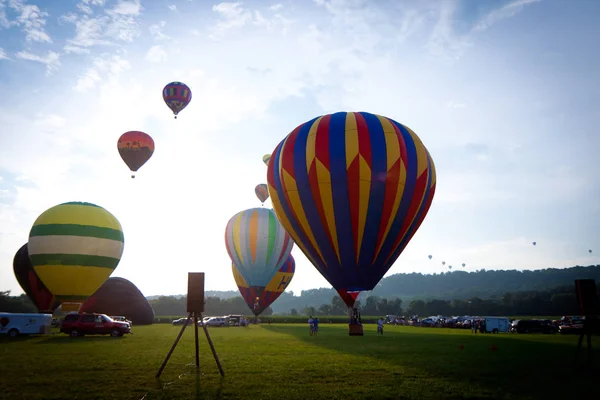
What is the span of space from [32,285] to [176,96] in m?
22.4

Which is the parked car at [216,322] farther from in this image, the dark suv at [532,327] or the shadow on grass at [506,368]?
the shadow on grass at [506,368]

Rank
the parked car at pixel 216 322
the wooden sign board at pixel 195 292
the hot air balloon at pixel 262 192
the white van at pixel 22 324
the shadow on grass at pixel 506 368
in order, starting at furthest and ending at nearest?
the hot air balloon at pixel 262 192 < the parked car at pixel 216 322 < the white van at pixel 22 324 < the wooden sign board at pixel 195 292 < the shadow on grass at pixel 506 368

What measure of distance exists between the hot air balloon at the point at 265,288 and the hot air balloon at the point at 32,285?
813 inches

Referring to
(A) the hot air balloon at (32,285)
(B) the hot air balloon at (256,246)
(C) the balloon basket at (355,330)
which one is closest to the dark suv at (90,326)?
(A) the hot air balloon at (32,285)

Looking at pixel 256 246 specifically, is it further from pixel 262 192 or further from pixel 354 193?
pixel 354 193

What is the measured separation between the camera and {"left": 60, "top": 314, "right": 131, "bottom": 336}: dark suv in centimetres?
3086

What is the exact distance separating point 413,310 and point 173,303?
71.9 metres

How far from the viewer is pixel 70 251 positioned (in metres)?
35.4

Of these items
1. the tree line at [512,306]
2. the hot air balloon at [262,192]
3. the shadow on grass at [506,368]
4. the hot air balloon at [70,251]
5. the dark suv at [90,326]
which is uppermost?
the hot air balloon at [262,192]

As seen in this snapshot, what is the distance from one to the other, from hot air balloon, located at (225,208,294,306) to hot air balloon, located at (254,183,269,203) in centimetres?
1165

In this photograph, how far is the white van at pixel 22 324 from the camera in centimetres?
3028

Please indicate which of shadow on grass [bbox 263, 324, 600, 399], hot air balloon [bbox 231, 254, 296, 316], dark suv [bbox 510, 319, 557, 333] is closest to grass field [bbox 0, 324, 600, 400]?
shadow on grass [bbox 263, 324, 600, 399]

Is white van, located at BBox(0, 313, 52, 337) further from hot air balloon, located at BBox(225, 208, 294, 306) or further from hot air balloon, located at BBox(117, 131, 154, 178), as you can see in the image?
hot air balloon, located at BBox(225, 208, 294, 306)

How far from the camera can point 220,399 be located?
32.4 feet
